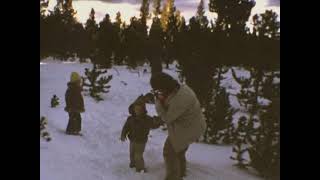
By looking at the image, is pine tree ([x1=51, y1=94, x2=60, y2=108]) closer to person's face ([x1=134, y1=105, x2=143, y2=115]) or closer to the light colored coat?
person's face ([x1=134, y1=105, x2=143, y2=115])

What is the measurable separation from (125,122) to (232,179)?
95 centimetres

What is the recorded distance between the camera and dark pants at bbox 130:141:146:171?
4.65m

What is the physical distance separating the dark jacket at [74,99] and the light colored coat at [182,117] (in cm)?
64

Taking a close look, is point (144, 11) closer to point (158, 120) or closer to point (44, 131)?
point (158, 120)

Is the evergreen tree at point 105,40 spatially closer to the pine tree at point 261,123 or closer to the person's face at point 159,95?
the person's face at point 159,95

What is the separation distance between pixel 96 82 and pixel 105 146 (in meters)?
0.52

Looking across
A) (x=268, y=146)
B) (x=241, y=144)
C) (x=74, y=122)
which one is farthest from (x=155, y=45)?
(x=268, y=146)

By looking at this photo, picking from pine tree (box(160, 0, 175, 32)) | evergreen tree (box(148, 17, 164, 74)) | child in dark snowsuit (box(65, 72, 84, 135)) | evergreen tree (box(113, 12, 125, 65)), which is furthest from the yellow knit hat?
pine tree (box(160, 0, 175, 32))

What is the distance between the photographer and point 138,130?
15.4 feet

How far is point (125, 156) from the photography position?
184 inches

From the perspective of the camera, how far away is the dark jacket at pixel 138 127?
4.66 metres

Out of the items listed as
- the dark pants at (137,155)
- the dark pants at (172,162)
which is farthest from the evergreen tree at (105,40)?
the dark pants at (172,162)

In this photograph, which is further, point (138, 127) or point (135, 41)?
point (135, 41)
